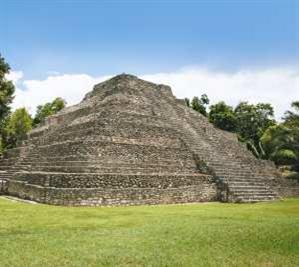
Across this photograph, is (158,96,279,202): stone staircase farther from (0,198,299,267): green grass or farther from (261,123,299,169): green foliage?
(261,123,299,169): green foliage

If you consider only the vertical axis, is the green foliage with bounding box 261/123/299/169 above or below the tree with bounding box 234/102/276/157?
below

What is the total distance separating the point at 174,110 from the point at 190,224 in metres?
18.8

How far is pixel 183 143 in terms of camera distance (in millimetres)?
24000

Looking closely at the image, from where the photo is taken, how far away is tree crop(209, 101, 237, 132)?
4972 cm

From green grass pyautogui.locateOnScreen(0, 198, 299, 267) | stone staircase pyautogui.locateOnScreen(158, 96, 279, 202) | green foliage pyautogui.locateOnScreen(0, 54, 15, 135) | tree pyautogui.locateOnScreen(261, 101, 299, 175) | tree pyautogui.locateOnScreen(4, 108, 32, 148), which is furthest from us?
tree pyautogui.locateOnScreen(4, 108, 32, 148)

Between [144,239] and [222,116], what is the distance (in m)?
41.5

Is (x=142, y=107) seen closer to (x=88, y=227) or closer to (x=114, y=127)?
(x=114, y=127)

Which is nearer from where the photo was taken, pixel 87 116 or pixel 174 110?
pixel 87 116

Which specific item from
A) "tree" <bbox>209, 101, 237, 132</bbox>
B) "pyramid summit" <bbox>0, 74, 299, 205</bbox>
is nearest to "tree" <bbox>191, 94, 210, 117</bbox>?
"tree" <bbox>209, 101, 237, 132</bbox>

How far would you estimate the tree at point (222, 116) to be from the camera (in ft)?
163

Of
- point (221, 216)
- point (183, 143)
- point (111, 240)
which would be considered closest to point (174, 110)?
point (183, 143)

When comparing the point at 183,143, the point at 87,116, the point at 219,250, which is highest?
the point at 87,116

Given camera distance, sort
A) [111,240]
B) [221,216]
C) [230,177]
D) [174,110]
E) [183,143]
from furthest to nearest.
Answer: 1. [174,110]
2. [183,143]
3. [230,177]
4. [221,216]
5. [111,240]

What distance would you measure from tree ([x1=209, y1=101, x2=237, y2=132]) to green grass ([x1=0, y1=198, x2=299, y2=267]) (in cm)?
3641
